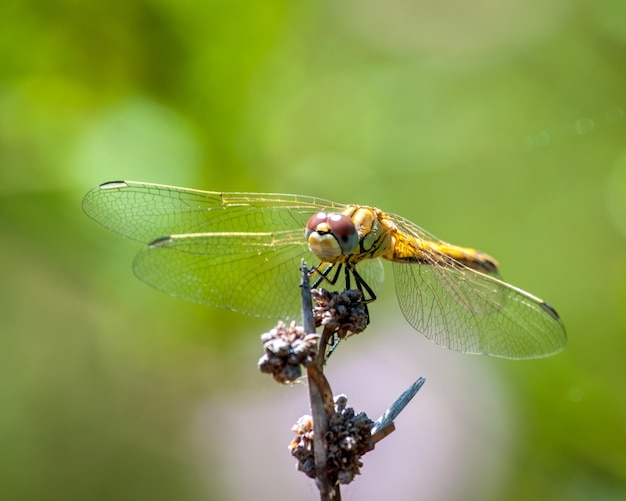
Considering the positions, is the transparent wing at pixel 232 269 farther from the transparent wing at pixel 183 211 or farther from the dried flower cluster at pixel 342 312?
the dried flower cluster at pixel 342 312

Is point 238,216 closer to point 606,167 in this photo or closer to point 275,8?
point 275,8

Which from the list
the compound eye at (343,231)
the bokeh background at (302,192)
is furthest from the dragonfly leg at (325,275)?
the bokeh background at (302,192)

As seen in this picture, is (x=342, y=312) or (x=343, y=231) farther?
(x=343, y=231)

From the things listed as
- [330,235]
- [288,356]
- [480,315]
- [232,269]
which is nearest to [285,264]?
[232,269]

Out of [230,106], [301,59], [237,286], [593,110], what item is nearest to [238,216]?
[237,286]

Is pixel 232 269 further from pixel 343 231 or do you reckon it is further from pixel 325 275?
pixel 343 231

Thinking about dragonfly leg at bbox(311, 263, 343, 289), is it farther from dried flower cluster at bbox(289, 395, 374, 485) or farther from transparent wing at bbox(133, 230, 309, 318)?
dried flower cluster at bbox(289, 395, 374, 485)
